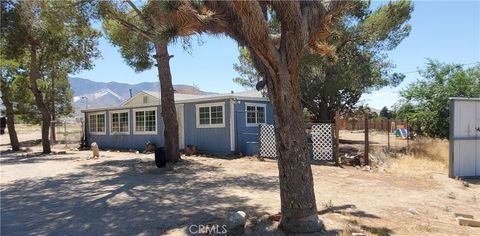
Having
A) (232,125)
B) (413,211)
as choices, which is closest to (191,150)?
(232,125)

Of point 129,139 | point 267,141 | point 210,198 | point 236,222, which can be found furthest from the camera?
point 129,139

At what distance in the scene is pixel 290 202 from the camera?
5.98m

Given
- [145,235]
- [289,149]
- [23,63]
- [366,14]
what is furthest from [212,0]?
[23,63]

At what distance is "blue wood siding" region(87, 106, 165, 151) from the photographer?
2133cm

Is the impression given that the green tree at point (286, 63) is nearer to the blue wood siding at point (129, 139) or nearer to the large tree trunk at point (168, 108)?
the large tree trunk at point (168, 108)

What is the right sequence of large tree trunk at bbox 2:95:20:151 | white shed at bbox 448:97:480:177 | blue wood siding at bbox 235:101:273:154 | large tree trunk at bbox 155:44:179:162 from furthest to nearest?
large tree trunk at bbox 2:95:20:151, blue wood siding at bbox 235:101:273:154, large tree trunk at bbox 155:44:179:162, white shed at bbox 448:97:480:177

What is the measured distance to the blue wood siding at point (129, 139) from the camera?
70.0ft

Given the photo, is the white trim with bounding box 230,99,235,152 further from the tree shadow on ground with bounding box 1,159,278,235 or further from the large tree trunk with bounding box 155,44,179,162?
the tree shadow on ground with bounding box 1,159,278,235

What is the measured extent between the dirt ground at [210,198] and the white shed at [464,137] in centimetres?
51

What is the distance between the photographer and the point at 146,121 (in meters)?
22.2

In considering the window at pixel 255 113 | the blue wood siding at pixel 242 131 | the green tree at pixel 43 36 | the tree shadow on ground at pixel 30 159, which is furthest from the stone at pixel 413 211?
the tree shadow on ground at pixel 30 159

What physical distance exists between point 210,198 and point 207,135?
1032 centimetres
